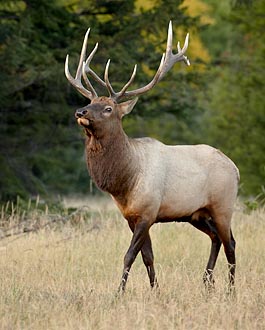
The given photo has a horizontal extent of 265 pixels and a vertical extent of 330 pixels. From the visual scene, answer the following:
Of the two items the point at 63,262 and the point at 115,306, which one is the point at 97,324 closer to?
the point at 115,306

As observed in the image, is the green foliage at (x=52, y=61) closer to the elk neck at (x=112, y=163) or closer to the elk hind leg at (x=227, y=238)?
the elk hind leg at (x=227, y=238)

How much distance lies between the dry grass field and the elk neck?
931 millimetres

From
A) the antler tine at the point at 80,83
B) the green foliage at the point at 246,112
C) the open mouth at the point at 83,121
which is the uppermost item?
the antler tine at the point at 80,83

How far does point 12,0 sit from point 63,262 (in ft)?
20.4

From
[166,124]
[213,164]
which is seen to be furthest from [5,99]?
[166,124]

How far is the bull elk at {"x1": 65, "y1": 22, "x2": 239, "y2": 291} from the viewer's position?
9.01 metres

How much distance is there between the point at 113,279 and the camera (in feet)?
32.4

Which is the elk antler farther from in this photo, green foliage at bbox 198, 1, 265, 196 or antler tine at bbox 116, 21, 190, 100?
green foliage at bbox 198, 1, 265, 196

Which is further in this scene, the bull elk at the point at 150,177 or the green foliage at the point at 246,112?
the green foliage at the point at 246,112

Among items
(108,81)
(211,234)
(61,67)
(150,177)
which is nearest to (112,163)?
(150,177)

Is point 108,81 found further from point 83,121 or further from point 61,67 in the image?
point 61,67

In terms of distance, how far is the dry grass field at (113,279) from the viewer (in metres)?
7.25

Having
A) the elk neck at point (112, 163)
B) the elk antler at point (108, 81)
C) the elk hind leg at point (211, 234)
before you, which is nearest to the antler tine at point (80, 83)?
the elk antler at point (108, 81)

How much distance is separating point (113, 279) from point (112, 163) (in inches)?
56.3
